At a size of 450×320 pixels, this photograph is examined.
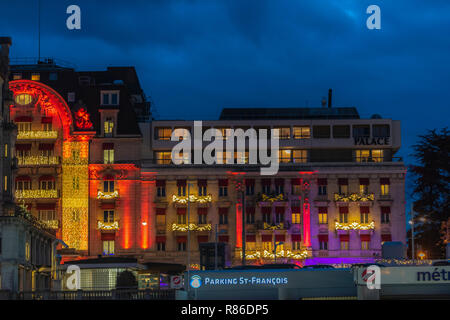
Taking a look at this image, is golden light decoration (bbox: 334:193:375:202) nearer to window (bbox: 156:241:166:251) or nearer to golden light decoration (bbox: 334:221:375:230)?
golden light decoration (bbox: 334:221:375:230)

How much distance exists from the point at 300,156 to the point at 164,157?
18.0m

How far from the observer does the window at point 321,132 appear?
124m

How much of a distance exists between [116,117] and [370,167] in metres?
33.5

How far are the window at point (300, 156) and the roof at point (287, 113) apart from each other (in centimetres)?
537

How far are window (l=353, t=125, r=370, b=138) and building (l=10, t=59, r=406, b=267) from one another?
0.19 metres

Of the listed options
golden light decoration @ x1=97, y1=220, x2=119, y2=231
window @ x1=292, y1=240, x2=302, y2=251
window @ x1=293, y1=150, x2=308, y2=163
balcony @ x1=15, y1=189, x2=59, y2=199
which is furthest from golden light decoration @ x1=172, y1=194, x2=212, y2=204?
balcony @ x1=15, y1=189, x2=59, y2=199

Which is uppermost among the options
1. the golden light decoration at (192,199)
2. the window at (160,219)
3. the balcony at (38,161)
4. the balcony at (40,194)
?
the balcony at (38,161)

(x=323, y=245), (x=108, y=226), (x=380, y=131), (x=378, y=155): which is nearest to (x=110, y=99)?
(x=108, y=226)

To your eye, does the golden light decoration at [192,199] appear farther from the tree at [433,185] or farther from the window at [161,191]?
the tree at [433,185]

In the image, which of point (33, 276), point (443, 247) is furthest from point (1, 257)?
point (443, 247)

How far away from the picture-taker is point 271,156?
405ft

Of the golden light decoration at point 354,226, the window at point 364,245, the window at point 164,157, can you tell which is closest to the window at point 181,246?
the window at point 164,157
